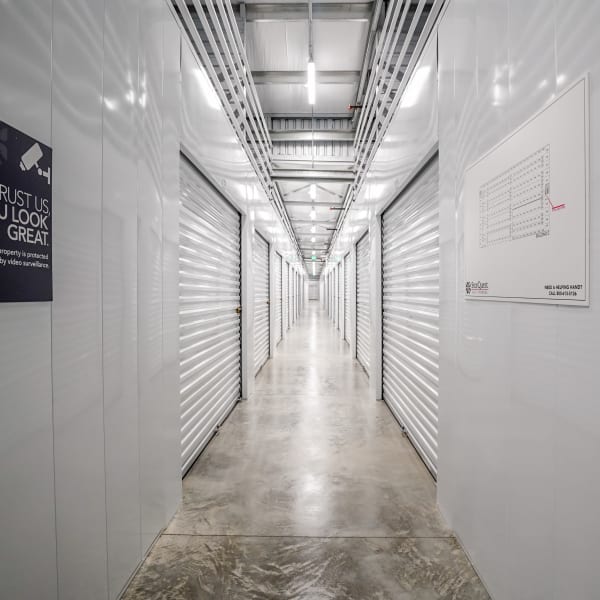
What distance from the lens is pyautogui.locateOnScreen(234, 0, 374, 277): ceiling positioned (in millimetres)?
4352

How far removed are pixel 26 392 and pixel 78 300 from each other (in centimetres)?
44

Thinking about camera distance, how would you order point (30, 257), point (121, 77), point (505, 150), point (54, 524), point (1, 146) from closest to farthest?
point (1, 146) → point (30, 257) → point (54, 524) → point (505, 150) → point (121, 77)

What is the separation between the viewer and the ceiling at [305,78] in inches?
171

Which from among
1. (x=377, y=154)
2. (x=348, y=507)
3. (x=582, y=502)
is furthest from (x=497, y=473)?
(x=377, y=154)

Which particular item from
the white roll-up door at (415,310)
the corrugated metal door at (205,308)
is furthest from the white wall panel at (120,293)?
the white roll-up door at (415,310)

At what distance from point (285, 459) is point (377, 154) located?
3910 mm

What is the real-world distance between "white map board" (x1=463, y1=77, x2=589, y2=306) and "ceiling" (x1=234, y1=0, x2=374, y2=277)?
3.91 m

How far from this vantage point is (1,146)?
119 centimetres

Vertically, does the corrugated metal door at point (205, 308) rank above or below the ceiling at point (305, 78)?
below

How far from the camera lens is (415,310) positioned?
3.66 m

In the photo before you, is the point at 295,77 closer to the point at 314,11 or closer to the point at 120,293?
the point at 314,11

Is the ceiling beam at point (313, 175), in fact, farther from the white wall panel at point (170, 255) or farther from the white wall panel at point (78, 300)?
the white wall panel at point (78, 300)

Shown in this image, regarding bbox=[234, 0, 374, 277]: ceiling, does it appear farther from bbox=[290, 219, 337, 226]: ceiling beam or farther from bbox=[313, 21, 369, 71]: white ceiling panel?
bbox=[290, 219, 337, 226]: ceiling beam

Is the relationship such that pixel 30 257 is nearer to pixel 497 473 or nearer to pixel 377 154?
pixel 497 473
